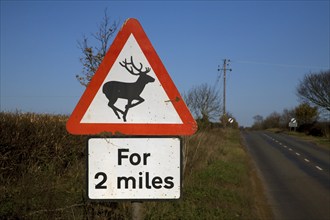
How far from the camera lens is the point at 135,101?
2600mm

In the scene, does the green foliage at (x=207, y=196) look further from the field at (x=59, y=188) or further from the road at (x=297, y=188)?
the road at (x=297, y=188)

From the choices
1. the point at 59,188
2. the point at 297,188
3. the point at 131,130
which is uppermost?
the point at 131,130

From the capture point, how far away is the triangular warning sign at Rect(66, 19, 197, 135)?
2586 mm

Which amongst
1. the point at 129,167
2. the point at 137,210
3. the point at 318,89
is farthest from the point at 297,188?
the point at 318,89

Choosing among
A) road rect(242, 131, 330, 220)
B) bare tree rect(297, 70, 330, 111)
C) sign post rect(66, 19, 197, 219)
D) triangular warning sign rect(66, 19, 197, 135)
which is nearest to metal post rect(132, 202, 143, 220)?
sign post rect(66, 19, 197, 219)

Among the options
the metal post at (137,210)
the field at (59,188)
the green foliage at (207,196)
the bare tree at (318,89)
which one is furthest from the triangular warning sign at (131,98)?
the bare tree at (318,89)

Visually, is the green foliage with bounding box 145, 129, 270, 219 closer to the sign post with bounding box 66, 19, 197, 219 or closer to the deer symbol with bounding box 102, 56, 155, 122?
the sign post with bounding box 66, 19, 197, 219

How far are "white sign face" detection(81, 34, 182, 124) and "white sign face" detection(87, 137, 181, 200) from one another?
131 millimetres

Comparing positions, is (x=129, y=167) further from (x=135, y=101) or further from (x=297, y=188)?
(x=297, y=188)

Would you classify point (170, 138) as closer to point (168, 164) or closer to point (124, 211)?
point (168, 164)

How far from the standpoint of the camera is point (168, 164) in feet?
8.56

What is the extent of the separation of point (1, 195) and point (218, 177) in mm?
6390

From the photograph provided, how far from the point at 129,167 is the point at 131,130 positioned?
241 millimetres

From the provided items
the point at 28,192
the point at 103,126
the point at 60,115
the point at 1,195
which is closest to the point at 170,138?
the point at 103,126
